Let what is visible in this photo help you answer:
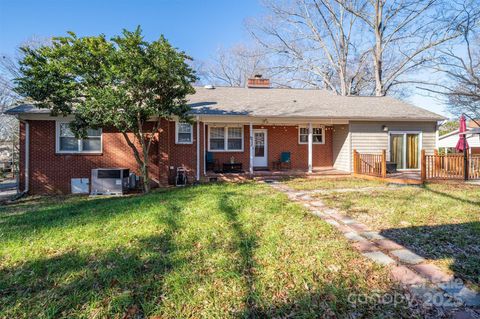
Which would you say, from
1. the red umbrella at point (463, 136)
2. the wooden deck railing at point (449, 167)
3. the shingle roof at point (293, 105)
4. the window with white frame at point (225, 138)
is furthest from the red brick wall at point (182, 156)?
the red umbrella at point (463, 136)

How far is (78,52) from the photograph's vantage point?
306 inches

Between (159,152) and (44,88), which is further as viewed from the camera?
(159,152)

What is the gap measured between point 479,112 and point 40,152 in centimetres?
2683

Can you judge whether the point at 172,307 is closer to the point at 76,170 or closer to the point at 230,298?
the point at 230,298

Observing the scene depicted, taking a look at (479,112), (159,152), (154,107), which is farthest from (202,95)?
(479,112)

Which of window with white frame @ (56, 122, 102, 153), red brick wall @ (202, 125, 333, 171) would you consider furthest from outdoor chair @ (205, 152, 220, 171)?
window with white frame @ (56, 122, 102, 153)

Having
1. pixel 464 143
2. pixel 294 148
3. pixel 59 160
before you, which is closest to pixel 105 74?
pixel 59 160

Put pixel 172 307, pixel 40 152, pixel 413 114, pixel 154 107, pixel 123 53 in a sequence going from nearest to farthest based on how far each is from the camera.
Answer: pixel 172 307, pixel 123 53, pixel 154 107, pixel 40 152, pixel 413 114

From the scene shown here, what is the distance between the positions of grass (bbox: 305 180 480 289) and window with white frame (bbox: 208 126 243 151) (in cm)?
607

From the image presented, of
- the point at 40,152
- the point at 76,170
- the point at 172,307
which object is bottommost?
the point at 172,307

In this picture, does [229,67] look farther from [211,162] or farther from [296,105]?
[211,162]

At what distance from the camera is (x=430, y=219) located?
16.2 ft

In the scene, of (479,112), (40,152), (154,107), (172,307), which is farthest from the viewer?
(479,112)

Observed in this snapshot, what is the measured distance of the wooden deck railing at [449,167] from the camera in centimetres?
973
